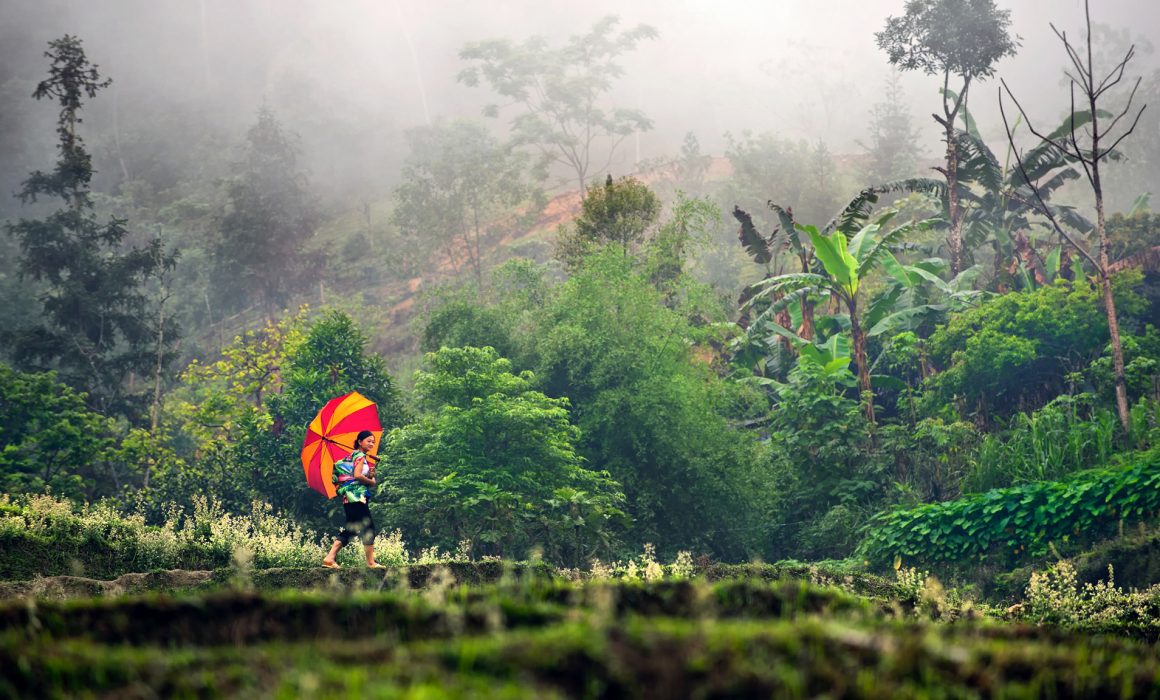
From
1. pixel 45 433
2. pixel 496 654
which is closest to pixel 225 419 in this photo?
pixel 45 433

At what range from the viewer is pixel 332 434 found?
1502 cm

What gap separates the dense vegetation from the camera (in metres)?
3.96

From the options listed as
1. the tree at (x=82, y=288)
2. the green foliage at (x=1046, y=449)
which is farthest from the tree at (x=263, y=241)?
the green foliage at (x=1046, y=449)

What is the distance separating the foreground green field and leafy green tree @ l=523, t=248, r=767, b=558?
1837 centimetres

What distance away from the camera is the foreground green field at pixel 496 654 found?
351 centimetres

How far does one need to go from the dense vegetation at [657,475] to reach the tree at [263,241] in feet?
52.2

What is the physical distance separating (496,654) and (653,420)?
782 inches

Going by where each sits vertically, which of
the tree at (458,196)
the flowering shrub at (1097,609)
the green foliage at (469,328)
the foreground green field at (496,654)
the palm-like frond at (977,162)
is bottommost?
the flowering shrub at (1097,609)

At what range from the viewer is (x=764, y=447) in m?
24.3

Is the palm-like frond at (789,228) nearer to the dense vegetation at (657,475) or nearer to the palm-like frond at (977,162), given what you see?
the dense vegetation at (657,475)

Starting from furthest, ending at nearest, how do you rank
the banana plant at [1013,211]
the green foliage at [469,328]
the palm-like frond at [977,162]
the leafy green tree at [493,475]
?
the palm-like frond at [977,162] < the banana plant at [1013,211] < the green foliage at [469,328] < the leafy green tree at [493,475]

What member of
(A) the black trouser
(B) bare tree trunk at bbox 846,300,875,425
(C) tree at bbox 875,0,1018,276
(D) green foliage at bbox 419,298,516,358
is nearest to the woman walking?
(A) the black trouser

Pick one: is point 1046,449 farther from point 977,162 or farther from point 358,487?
point 977,162

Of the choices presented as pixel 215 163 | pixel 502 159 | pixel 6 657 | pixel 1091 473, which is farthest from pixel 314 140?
pixel 6 657
